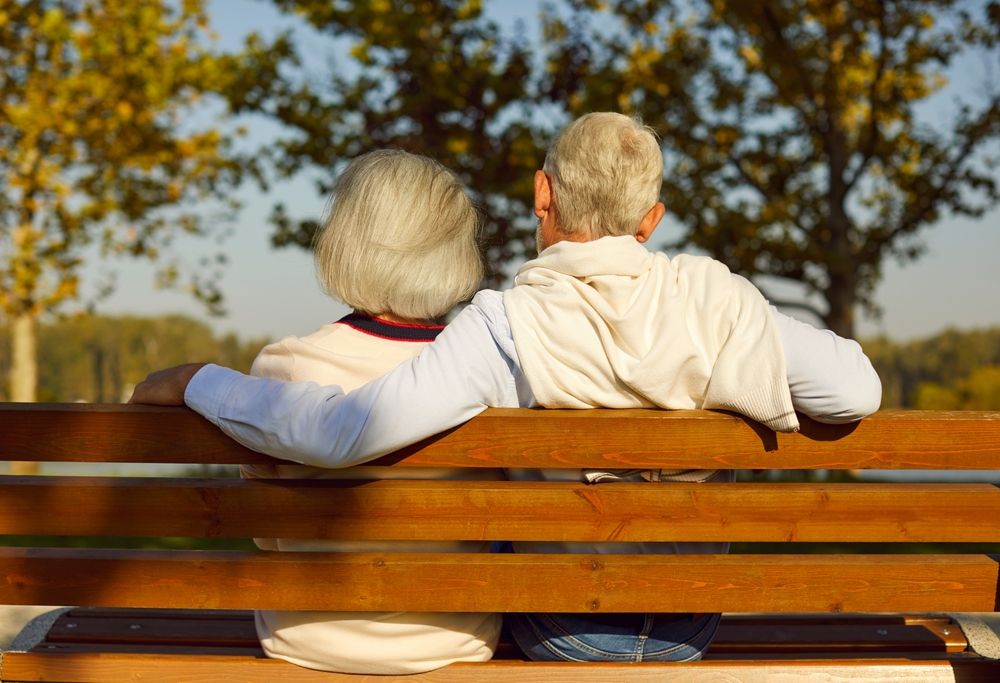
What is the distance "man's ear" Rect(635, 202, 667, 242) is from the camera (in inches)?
100

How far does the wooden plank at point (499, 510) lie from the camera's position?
7.63ft

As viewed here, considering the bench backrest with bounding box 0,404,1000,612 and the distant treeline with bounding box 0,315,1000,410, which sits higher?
the bench backrest with bounding box 0,404,1000,612

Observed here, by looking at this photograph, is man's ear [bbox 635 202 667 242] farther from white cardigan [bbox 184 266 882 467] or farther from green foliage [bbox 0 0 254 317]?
A: green foliage [bbox 0 0 254 317]

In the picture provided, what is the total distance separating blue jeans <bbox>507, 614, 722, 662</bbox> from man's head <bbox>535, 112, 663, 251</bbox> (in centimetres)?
86

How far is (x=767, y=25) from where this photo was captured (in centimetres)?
1321

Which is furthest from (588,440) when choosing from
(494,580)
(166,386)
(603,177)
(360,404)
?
(166,386)

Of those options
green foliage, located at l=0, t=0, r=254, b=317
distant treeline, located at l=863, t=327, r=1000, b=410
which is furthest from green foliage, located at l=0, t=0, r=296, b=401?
distant treeline, located at l=863, t=327, r=1000, b=410

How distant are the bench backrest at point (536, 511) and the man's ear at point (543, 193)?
535 millimetres

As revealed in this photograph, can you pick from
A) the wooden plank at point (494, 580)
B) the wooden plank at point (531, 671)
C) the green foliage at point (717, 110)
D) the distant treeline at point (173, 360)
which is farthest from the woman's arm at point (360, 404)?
the distant treeline at point (173, 360)

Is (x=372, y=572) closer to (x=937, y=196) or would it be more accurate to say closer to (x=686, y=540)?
(x=686, y=540)

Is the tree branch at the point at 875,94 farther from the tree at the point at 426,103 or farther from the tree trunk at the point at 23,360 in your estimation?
the tree trunk at the point at 23,360

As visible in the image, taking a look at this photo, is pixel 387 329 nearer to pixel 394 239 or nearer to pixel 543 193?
pixel 394 239

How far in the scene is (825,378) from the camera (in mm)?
2271

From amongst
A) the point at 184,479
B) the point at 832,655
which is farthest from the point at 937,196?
the point at 184,479
